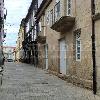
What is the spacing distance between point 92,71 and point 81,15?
3.23 meters

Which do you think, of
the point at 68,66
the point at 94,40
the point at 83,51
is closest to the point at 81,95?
the point at 94,40

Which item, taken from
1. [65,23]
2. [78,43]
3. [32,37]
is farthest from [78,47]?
[32,37]

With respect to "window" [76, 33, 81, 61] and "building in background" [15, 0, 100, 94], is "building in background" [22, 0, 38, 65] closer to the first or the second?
"building in background" [15, 0, 100, 94]

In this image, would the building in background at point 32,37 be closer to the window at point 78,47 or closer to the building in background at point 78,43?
the building in background at point 78,43

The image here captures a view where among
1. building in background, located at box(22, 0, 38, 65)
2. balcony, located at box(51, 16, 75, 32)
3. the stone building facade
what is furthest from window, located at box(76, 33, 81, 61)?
building in background, located at box(22, 0, 38, 65)

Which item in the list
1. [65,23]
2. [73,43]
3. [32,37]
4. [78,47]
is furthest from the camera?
[32,37]

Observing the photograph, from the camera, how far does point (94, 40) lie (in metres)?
13.3

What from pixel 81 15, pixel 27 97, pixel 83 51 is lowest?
pixel 27 97

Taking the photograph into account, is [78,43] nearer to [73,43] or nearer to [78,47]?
[78,47]

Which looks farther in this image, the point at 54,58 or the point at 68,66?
the point at 54,58

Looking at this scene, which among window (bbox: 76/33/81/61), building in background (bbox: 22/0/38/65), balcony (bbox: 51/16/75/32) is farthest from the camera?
building in background (bbox: 22/0/38/65)

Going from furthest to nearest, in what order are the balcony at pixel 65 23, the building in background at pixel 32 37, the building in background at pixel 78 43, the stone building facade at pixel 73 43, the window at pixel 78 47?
the building in background at pixel 32 37 → the balcony at pixel 65 23 → the window at pixel 78 47 → the stone building facade at pixel 73 43 → the building in background at pixel 78 43

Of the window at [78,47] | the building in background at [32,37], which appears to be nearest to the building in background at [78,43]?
the window at [78,47]

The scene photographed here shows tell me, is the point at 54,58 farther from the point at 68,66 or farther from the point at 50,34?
the point at 68,66
